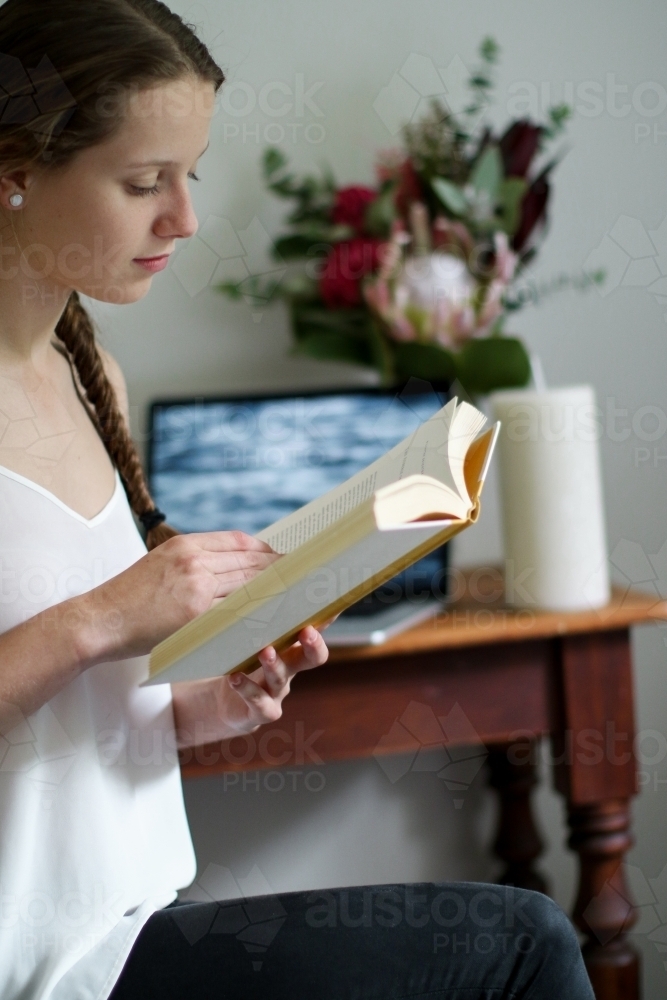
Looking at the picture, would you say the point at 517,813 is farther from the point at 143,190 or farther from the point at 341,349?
the point at 143,190

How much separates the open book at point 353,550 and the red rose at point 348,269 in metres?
0.60

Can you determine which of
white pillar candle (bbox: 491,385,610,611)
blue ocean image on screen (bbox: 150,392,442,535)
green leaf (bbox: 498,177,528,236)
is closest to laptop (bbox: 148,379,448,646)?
blue ocean image on screen (bbox: 150,392,442,535)

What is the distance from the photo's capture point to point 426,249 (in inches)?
46.6

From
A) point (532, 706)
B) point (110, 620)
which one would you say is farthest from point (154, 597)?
point (532, 706)

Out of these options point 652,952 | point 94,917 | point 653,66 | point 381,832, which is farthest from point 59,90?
point 652,952

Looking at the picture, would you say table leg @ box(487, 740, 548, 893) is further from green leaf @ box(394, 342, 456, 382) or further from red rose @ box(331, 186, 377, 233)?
red rose @ box(331, 186, 377, 233)

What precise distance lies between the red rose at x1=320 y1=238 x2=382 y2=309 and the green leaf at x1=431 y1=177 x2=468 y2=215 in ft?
0.28

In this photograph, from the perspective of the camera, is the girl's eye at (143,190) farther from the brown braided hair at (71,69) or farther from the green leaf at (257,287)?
the green leaf at (257,287)

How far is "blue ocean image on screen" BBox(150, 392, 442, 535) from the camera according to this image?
3.85 ft

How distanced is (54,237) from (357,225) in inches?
23.1

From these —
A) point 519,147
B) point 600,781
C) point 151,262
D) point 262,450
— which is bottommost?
point 600,781

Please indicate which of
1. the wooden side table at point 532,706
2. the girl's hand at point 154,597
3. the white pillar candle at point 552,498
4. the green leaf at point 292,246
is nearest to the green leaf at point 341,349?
the green leaf at point 292,246

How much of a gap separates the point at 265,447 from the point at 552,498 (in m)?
0.33

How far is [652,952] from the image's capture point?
1354 mm
